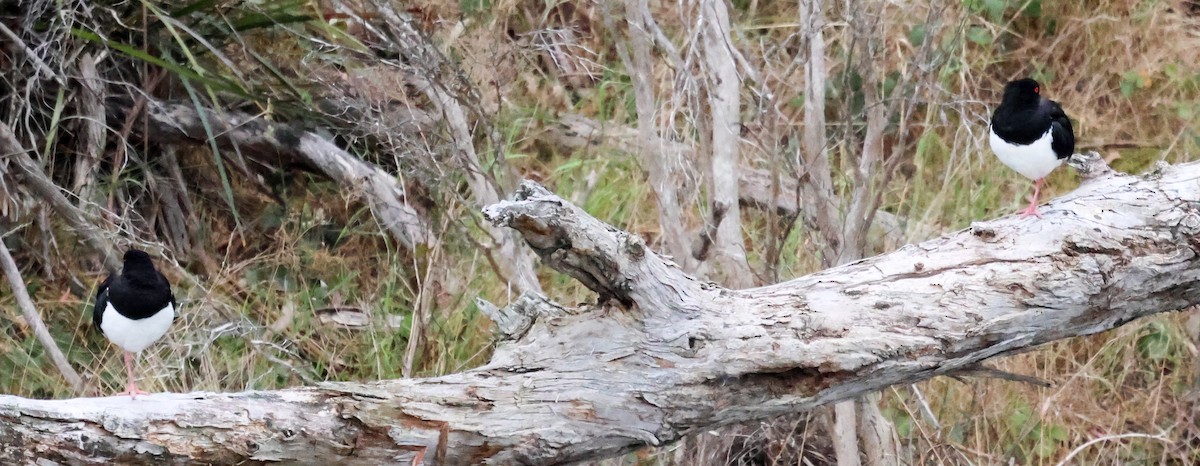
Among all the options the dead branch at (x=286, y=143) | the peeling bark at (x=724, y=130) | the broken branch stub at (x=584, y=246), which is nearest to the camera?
the broken branch stub at (x=584, y=246)

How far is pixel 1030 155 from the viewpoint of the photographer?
9.21 feet

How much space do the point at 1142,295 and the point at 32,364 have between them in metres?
3.29

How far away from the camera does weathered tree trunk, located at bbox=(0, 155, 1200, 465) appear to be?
6.47 feet

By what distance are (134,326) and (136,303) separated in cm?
7

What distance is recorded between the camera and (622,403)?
2.17 metres

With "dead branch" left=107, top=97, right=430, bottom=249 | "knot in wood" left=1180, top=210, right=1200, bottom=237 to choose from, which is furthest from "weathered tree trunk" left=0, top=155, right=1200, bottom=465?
"dead branch" left=107, top=97, right=430, bottom=249

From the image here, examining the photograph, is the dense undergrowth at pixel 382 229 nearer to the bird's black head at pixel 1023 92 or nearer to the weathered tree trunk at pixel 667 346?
the bird's black head at pixel 1023 92

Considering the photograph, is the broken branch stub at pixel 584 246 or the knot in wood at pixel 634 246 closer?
the broken branch stub at pixel 584 246

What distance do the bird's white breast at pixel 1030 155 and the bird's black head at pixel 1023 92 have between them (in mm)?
92

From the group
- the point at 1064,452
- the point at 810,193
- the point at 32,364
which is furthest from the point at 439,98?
the point at 1064,452

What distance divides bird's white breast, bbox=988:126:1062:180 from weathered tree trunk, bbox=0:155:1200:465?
234 mm

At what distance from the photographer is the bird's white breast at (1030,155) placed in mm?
2781

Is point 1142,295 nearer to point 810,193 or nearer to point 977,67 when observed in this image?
point 810,193

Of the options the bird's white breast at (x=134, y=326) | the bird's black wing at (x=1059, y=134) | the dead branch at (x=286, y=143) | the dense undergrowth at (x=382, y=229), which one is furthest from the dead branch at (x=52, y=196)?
the bird's black wing at (x=1059, y=134)
